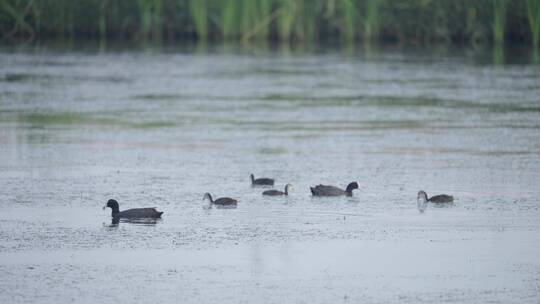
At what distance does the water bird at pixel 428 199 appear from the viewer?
11.0 meters

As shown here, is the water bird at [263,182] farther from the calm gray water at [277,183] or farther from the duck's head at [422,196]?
the duck's head at [422,196]

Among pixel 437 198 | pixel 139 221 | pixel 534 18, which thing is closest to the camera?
pixel 139 221

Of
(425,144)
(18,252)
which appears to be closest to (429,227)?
(18,252)

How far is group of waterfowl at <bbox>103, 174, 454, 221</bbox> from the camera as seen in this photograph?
33.8 feet

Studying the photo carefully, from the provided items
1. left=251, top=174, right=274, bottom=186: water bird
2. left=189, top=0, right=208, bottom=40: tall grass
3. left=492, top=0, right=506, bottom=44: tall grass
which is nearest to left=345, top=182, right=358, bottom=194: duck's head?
left=251, top=174, right=274, bottom=186: water bird

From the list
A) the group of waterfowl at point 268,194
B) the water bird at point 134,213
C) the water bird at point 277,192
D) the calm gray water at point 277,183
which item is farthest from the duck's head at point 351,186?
the water bird at point 134,213

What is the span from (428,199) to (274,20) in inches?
818

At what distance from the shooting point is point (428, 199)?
11.1m

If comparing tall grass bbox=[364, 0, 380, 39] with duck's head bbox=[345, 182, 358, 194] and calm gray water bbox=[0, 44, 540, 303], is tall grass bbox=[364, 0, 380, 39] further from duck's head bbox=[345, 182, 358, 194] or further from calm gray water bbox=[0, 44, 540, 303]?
duck's head bbox=[345, 182, 358, 194]

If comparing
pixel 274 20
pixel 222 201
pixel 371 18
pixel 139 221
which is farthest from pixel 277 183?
pixel 274 20

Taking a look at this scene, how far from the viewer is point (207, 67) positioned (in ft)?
80.1

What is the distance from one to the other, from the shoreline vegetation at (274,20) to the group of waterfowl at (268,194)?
17.9 m

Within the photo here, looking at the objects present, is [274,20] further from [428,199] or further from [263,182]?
[428,199]

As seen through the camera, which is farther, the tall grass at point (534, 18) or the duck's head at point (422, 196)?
the tall grass at point (534, 18)
